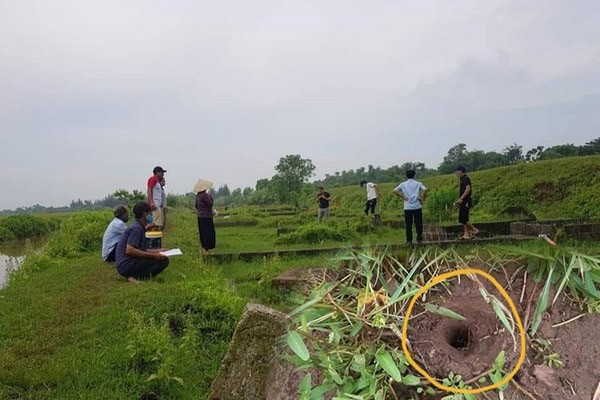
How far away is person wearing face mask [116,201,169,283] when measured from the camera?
22.6 feet

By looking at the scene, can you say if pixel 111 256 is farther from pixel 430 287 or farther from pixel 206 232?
pixel 430 287

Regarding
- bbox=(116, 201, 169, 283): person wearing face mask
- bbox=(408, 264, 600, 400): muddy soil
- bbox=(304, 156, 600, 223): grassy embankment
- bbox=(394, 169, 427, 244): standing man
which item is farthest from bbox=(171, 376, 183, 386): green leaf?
bbox=(304, 156, 600, 223): grassy embankment

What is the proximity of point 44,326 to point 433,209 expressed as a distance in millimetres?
14424

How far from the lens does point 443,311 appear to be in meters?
1.48

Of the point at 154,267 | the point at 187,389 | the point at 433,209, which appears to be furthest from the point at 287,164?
the point at 187,389

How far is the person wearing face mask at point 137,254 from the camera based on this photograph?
690 cm

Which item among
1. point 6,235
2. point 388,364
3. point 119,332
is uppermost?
point 388,364

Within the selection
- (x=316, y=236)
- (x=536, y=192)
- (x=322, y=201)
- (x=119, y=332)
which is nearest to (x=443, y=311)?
(x=119, y=332)

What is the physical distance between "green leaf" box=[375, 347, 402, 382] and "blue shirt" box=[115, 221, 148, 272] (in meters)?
6.04

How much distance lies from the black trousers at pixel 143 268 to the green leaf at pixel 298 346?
5.91 m

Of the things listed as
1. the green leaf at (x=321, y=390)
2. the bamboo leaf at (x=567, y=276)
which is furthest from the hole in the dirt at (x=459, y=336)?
the green leaf at (x=321, y=390)

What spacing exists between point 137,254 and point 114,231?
1639 millimetres

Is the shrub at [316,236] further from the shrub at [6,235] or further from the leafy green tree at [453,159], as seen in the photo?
the leafy green tree at [453,159]

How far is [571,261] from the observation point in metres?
1.46
